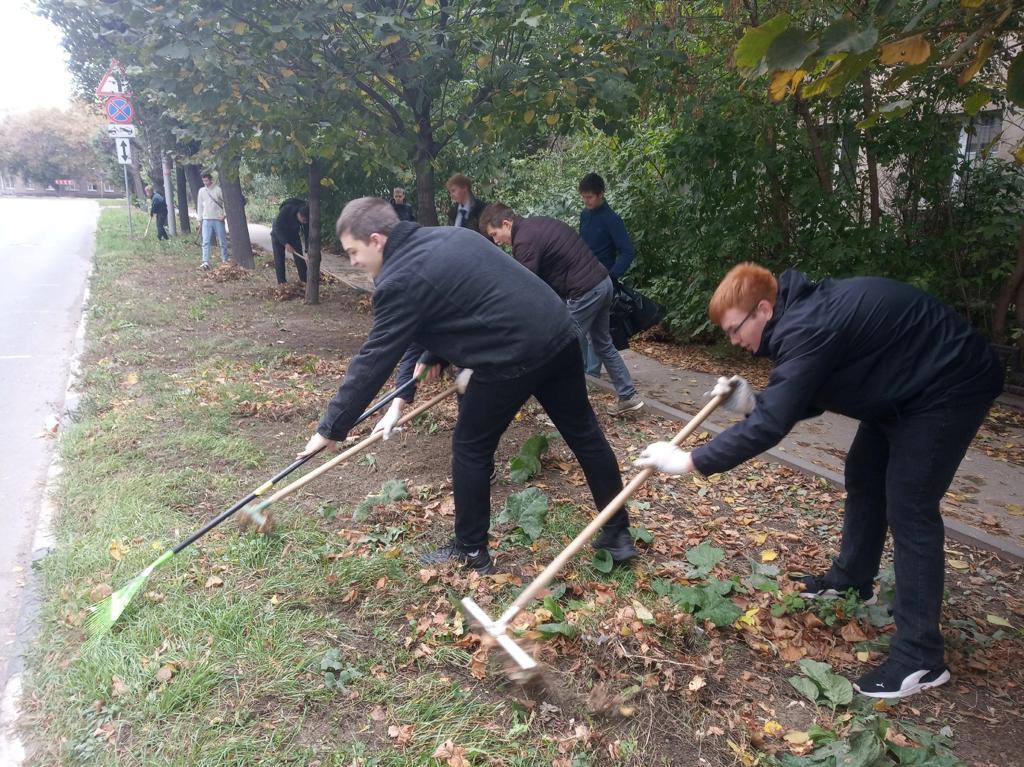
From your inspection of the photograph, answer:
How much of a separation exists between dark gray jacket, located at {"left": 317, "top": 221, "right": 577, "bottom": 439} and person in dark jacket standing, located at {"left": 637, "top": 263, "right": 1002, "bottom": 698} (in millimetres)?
718

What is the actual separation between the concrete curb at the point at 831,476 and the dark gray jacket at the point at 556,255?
4.48 feet

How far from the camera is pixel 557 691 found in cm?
270

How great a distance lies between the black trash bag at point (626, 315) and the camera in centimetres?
609

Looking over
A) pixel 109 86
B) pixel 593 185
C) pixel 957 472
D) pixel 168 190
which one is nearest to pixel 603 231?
pixel 593 185

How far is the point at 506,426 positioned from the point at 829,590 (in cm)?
161

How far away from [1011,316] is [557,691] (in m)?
6.21

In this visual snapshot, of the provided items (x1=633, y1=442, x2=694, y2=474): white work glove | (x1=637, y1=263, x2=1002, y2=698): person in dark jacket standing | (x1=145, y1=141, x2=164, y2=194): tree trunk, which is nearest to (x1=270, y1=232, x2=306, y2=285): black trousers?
(x1=633, y1=442, x2=694, y2=474): white work glove

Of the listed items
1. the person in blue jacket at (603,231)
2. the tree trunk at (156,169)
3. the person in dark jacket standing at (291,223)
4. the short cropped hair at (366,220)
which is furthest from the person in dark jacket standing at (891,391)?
the tree trunk at (156,169)

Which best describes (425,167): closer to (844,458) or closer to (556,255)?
(556,255)

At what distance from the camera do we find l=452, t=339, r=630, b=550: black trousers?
10.7 feet

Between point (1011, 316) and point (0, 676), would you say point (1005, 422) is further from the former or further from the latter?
point (0, 676)

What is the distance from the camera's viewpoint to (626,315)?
609 cm

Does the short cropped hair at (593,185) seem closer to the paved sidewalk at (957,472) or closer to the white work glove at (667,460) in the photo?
the paved sidewalk at (957,472)

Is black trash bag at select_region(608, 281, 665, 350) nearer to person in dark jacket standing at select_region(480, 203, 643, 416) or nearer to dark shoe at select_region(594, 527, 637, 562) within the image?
person in dark jacket standing at select_region(480, 203, 643, 416)
